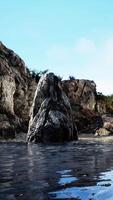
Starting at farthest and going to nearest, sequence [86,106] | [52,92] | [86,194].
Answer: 1. [86,106]
2. [52,92]
3. [86,194]

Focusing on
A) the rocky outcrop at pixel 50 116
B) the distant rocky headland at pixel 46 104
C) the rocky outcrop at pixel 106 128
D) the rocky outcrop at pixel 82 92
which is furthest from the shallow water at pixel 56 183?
the rocky outcrop at pixel 82 92

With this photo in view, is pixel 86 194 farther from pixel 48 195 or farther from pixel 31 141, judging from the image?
pixel 31 141

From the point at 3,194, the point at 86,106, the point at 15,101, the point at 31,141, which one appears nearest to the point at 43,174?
the point at 3,194

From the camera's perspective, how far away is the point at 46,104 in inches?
1216

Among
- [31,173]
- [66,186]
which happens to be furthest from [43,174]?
[66,186]

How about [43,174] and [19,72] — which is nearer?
[43,174]

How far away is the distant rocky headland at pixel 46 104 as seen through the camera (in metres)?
30.4

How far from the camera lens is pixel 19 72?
47750 mm

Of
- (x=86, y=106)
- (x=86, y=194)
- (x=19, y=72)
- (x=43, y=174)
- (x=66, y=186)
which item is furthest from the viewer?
(x=86, y=106)

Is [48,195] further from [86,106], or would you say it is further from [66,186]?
[86,106]

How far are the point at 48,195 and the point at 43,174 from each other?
9.81 ft

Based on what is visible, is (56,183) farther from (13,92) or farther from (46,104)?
(13,92)

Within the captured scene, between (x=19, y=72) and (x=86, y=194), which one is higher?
(x=19, y=72)

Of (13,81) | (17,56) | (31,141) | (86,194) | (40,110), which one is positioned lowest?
(86,194)
